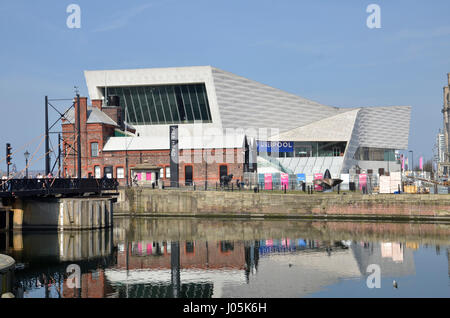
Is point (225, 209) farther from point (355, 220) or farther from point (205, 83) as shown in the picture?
point (205, 83)

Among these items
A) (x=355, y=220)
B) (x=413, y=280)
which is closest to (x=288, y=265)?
(x=413, y=280)

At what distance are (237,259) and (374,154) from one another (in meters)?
66.3

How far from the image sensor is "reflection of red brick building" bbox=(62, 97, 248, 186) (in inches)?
2657

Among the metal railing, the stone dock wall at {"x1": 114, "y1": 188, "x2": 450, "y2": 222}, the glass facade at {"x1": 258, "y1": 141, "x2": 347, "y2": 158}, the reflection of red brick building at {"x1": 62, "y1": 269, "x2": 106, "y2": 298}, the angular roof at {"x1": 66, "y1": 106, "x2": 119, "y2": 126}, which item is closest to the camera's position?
the reflection of red brick building at {"x1": 62, "y1": 269, "x2": 106, "y2": 298}

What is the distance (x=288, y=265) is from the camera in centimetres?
3591

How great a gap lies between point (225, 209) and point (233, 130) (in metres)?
27.1

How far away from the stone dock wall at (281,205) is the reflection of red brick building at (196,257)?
1490cm

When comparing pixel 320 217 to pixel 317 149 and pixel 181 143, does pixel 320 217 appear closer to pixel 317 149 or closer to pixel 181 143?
pixel 181 143

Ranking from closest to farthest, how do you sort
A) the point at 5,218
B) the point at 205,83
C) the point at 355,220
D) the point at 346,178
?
the point at 5,218 → the point at 355,220 → the point at 346,178 → the point at 205,83

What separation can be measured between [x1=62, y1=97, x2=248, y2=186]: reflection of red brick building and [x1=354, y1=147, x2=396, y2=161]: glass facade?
1290 inches

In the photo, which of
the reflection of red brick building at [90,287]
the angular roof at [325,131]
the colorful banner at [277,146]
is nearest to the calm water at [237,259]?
the reflection of red brick building at [90,287]

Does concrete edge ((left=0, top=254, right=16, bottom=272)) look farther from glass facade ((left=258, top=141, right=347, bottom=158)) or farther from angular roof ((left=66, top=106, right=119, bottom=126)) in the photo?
glass facade ((left=258, top=141, right=347, bottom=158))

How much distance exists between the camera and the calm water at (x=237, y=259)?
2984 centimetres

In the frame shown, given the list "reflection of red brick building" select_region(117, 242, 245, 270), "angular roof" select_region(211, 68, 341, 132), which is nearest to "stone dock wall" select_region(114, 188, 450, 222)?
"reflection of red brick building" select_region(117, 242, 245, 270)
